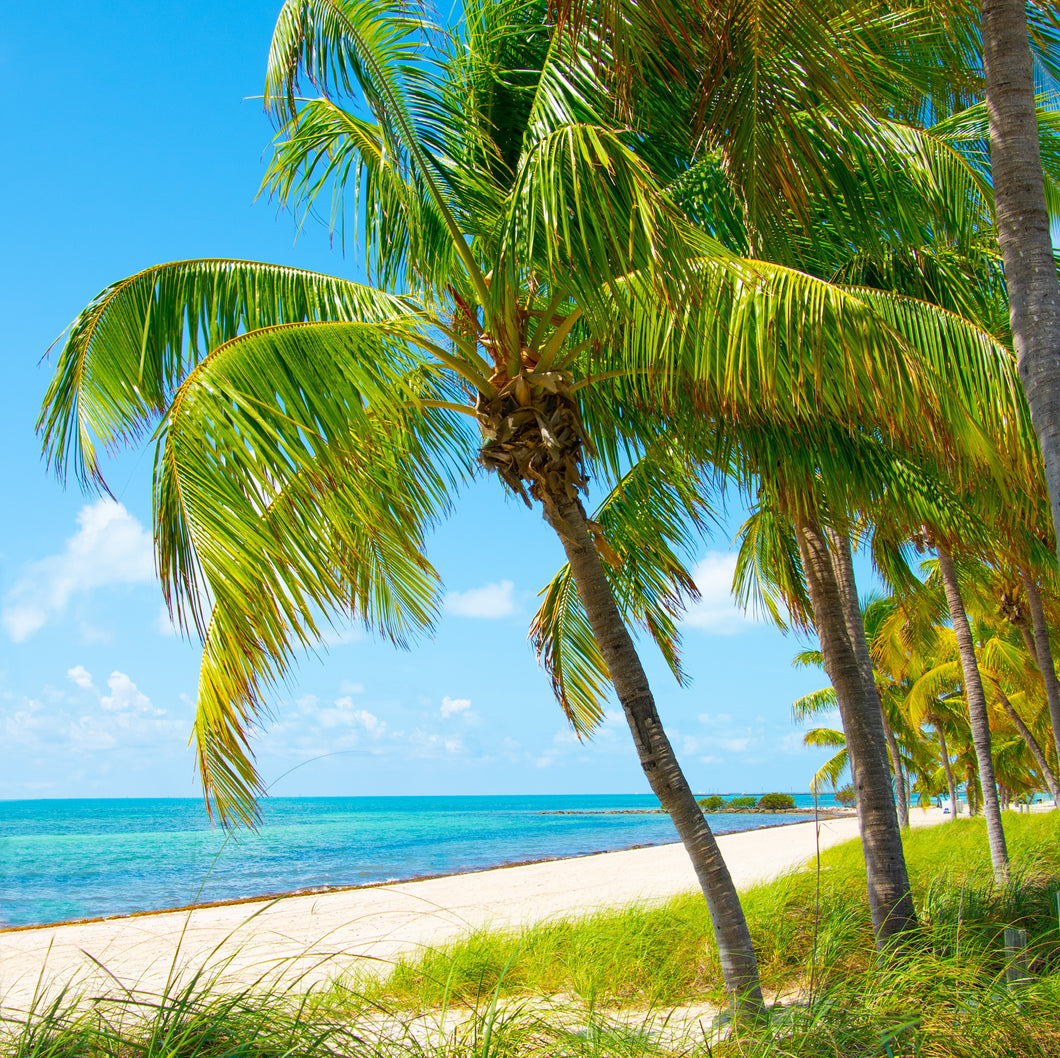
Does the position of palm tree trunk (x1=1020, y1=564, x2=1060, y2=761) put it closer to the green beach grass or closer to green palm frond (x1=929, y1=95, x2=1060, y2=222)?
the green beach grass

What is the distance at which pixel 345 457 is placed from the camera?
4.20 metres

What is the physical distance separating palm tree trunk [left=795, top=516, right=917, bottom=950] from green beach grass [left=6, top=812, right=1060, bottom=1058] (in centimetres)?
32

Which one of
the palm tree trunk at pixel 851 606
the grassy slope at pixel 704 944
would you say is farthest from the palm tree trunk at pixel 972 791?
the palm tree trunk at pixel 851 606

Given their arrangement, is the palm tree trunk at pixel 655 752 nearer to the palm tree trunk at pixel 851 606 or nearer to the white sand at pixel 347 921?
the white sand at pixel 347 921

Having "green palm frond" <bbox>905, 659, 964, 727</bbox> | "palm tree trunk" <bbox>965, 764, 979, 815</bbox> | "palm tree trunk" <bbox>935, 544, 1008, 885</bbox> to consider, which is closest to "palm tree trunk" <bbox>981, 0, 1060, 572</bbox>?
"palm tree trunk" <bbox>935, 544, 1008, 885</bbox>

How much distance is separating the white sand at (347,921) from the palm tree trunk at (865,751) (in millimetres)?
2854

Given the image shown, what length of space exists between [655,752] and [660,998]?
1.46 m

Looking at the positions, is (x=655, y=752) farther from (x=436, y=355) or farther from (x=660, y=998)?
(x=436, y=355)

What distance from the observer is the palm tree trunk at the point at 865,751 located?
18.6ft

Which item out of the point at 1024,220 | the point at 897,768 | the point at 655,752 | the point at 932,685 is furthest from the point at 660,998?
the point at 932,685

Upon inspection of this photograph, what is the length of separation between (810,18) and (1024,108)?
3.31 feet

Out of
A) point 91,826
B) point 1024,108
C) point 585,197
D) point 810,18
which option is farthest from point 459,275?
point 91,826

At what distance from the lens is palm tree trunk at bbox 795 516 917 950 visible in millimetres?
5664

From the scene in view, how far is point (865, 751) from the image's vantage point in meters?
5.93
